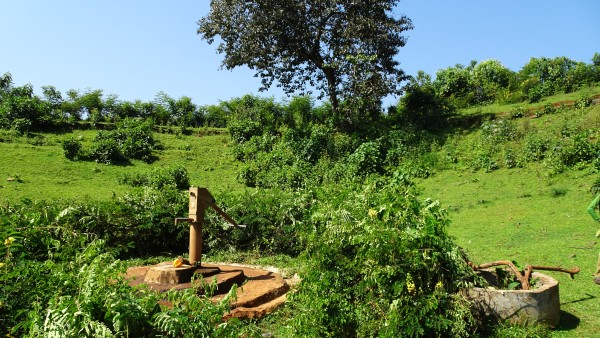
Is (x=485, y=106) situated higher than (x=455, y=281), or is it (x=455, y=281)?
(x=485, y=106)

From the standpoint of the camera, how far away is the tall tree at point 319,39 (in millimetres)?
18141

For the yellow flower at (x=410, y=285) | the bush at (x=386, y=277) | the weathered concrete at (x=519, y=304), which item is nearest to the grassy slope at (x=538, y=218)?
the weathered concrete at (x=519, y=304)

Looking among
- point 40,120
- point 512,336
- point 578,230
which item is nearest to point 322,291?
point 512,336

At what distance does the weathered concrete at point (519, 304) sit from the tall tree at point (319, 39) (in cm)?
1416

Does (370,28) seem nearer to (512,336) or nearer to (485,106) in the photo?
(485,106)

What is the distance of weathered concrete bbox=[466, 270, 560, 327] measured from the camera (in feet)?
14.1

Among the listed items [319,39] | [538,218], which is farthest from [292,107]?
[538,218]

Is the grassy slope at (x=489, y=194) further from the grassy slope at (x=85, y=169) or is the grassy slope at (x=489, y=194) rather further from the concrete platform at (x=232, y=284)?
the concrete platform at (x=232, y=284)

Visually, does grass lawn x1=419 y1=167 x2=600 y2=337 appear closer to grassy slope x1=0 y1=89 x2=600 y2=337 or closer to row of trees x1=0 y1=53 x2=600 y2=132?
grassy slope x1=0 y1=89 x2=600 y2=337

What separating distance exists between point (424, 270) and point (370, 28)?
15317 millimetres

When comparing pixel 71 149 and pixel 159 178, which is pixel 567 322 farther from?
pixel 71 149

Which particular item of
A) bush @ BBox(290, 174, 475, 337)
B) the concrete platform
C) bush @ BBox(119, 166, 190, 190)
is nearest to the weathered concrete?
bush @ BBox(290, 174, 475, 337)

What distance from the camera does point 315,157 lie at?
59.0 ft

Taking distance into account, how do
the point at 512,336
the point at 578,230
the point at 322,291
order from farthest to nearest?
the point at 578,230 → the point at 322,291 → the point at 512,336
